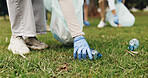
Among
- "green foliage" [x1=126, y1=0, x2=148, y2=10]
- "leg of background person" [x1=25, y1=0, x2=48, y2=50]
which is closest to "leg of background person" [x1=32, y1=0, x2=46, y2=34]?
"leg of background person" [x1=25, y1=0, x2=48, y2=50]

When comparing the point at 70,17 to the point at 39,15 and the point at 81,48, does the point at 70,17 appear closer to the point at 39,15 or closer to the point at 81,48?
the point at 81,48

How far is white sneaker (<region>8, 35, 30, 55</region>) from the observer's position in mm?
1990

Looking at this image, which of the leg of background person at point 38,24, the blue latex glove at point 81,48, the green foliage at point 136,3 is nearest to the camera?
the blue latex glove at point 81,48

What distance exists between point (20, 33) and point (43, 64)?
29.1 inches

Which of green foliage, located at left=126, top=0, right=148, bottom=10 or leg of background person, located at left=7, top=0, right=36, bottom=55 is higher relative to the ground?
green foliage, located at left=126, top=0, right=148, bottom=10

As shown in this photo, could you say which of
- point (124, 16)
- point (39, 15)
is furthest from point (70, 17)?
point (124, 16)

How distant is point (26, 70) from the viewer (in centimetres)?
139

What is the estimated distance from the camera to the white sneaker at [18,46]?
6.53 ft

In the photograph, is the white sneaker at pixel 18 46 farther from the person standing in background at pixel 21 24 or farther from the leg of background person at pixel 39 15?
the leg of background person at pixel 39 15

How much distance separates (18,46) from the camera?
2051 millimetres

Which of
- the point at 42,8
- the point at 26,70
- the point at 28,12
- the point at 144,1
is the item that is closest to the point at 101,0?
the point at 42,8

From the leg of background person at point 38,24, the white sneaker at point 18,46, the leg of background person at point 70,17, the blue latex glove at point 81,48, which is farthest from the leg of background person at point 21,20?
the blue latex glove at point 81,48

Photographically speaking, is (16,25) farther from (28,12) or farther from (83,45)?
(83,45)

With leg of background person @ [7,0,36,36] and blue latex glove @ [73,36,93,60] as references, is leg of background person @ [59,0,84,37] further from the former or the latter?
leg of background person @ [7,0,36,36]
